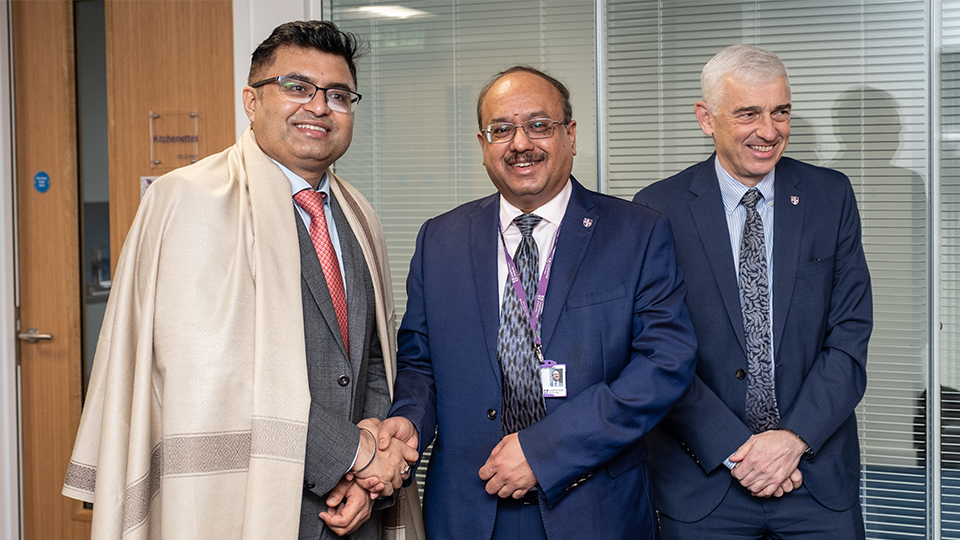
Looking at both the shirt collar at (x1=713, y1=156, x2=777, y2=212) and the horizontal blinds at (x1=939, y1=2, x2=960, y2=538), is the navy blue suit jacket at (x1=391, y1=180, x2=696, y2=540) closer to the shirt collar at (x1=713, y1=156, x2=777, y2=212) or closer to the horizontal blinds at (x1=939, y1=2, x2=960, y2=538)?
the shirt collar at (x1=713, y1=156, x2=777, y2=212)

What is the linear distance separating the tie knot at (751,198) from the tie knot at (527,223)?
0.64 meters

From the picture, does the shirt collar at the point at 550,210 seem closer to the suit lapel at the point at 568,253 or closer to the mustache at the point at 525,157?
the suit lapel at the point at 568,253

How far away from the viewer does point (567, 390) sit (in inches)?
73.5

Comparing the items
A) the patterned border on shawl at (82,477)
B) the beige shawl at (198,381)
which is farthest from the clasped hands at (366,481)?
the patterned border on shawl at (82,477)

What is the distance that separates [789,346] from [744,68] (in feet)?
2.64

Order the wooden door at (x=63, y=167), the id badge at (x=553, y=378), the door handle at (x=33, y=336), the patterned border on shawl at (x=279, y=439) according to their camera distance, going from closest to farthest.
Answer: the patterned border on shawl at (x=279, y=439) → the id badge at (x=553, y=378) → the wooden door at (x=63, y=167) → the door handle at (x=33, y=336)

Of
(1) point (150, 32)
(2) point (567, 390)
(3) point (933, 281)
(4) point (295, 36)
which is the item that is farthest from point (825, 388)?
(1) point (150, 32)

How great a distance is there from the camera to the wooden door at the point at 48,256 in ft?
11.3

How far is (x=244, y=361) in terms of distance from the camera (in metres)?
1.81

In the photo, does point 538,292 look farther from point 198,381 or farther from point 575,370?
point 198,381

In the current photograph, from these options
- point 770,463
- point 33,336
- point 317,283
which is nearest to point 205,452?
point 317,283

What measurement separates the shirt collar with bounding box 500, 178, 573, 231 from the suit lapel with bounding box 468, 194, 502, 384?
0.08 feet

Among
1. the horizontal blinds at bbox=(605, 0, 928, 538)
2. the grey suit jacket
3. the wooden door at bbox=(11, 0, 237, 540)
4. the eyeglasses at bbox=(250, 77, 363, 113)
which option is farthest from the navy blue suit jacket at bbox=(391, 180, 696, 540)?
the wooden door at bbox=(11, 0, 237, 540)

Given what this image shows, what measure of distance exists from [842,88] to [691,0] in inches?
26.1
